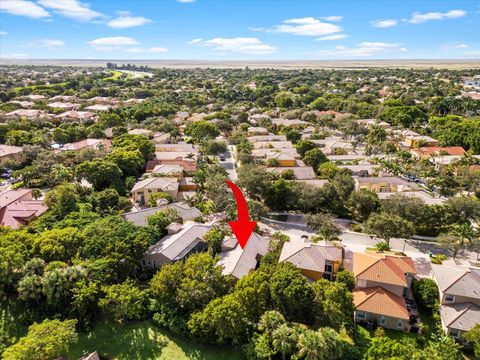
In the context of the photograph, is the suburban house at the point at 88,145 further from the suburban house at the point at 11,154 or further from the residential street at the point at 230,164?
the residential street at the point at 230,164

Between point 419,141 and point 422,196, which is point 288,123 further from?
point 422,196

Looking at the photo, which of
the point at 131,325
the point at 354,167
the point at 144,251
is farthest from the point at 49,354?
the point at 354,167

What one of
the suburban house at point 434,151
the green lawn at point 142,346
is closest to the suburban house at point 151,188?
the green lawn at point 142,346

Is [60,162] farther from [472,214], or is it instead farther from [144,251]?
[472,214]

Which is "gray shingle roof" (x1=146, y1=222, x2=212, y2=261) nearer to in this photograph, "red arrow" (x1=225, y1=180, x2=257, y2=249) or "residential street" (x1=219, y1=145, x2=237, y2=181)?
"red arrow" (x1=225, y1=180, x2=257, y2=249)

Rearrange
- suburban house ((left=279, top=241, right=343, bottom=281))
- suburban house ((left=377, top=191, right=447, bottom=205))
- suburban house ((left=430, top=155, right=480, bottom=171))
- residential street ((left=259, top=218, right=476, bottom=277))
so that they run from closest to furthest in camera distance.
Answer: suburban house ((left=279, top=241, right=343, bottom=281)) → residential street ((left=259, top=218, right=476, bottom=277)) → suburban house ((left=377, top=191, right=447, bottom=205)) → suburban house ((left=430, top=155, right=480, bottom=171))

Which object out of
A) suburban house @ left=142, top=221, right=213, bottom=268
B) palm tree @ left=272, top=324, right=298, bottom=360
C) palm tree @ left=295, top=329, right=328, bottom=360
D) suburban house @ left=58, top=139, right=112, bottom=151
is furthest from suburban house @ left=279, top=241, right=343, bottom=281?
suburban house @ left=58, top=139, right=112, bottom=151
